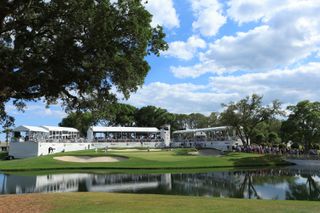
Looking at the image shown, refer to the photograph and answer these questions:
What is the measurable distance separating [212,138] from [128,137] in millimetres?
19789

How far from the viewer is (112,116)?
18297 millimetres

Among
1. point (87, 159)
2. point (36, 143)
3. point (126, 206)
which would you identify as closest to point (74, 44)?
point (126, 206)

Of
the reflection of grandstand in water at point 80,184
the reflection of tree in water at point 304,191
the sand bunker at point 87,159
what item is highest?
the sand bunker at point 87,159

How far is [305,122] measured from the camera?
57.8m

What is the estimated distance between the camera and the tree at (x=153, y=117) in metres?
117

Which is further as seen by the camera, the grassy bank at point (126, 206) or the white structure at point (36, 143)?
the white structure at point (36, 143)

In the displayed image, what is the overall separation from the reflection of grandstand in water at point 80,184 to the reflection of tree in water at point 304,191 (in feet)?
27.2

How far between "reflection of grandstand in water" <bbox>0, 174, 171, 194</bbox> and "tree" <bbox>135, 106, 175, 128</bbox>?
8266cm

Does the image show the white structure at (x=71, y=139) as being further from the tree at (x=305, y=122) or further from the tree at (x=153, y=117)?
the tree at (x=305, y=122)

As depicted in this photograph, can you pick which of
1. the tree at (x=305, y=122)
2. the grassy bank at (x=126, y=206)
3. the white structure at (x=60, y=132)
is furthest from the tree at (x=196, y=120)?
the grassy bank at (x=126, y=206)

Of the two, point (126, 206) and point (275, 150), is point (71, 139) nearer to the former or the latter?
point (275, 150)

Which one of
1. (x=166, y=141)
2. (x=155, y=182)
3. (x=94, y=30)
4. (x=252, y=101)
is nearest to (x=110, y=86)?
(x=94, y=30)

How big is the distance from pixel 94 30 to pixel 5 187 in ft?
60.8

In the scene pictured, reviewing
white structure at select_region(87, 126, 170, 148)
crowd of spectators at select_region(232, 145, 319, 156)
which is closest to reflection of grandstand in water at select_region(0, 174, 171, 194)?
crowd of spectators at select_region(232, 145, 319, 156)
